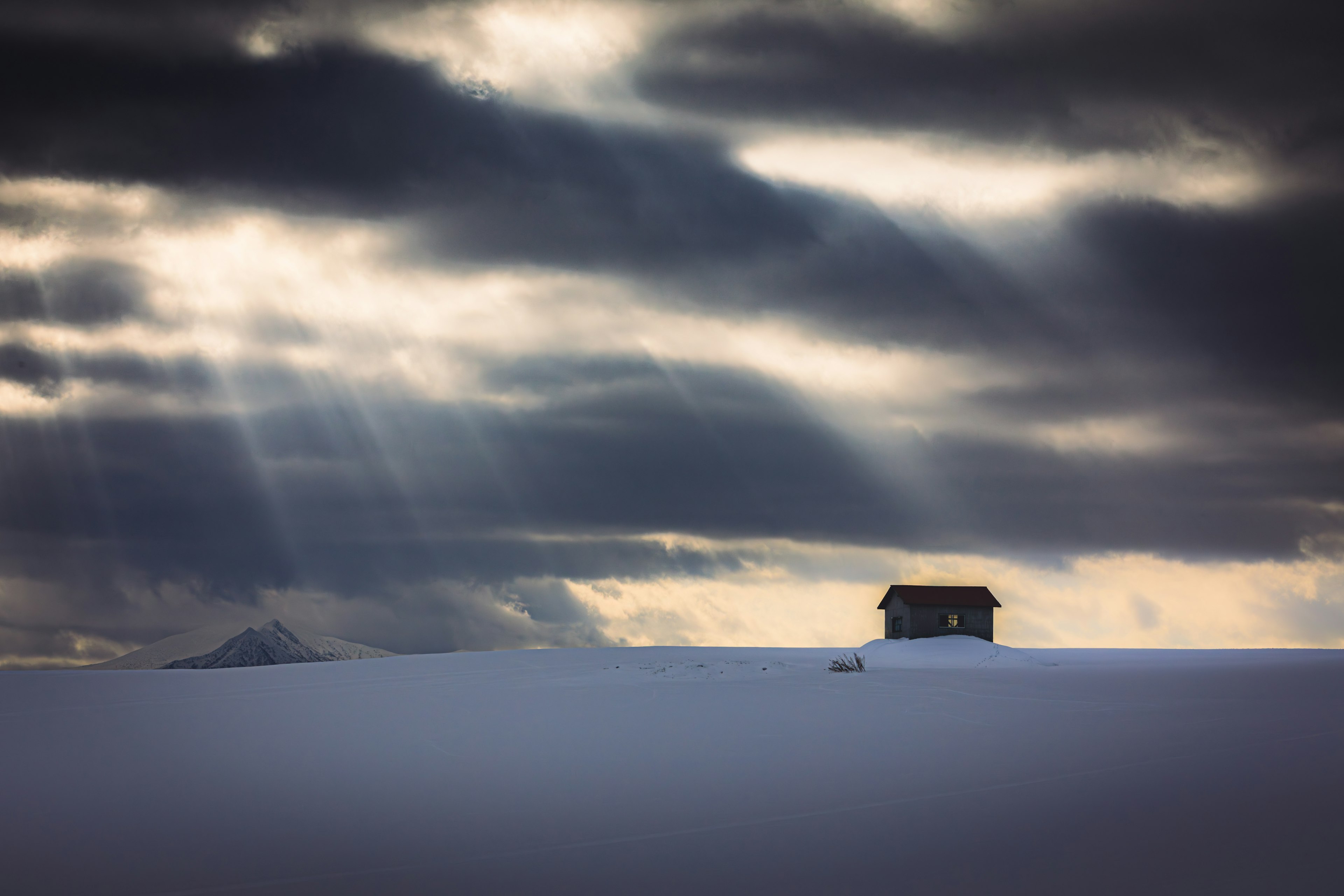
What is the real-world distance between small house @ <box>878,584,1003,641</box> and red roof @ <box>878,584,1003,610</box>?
21 millimetres

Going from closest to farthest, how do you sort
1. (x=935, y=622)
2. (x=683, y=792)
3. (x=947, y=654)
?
(x=683, y=792) → (x=947, y=654) → (x=935, y=622)

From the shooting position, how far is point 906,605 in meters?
59.7

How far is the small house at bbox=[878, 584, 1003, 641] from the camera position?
59.3 meters

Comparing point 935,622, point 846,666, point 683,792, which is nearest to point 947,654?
point 935,622

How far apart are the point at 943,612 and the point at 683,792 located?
4723 cm

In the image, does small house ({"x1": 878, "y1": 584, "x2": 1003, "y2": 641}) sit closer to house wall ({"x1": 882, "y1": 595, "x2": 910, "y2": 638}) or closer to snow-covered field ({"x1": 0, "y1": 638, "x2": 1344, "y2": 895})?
house wall ({"x1": 882, "y1": 595, "x2": 910, "y2": 638})

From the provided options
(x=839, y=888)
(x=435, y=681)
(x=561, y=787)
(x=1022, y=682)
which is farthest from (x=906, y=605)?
(x=839, y=888)

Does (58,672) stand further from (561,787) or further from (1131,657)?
(1131,657)

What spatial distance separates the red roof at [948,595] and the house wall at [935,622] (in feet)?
0.80

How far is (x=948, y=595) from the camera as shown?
6059cm

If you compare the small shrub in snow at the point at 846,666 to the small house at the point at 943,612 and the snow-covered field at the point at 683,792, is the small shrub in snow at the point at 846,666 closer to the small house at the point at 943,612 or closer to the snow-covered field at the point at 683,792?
the snow-covered field at the point at 683,792

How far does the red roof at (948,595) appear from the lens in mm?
59656

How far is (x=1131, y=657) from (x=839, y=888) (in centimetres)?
6016

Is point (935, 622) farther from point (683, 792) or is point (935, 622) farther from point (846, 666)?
point (683, 792)
